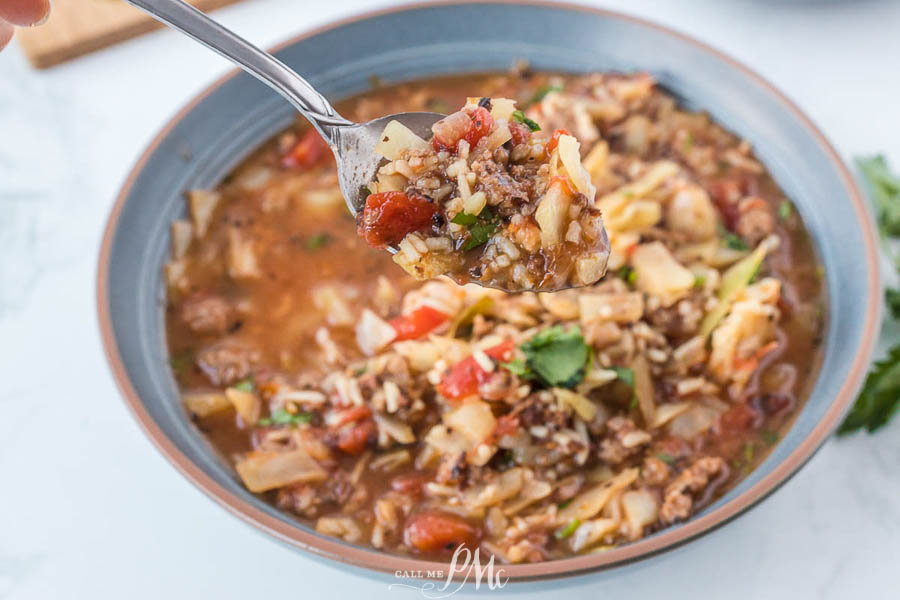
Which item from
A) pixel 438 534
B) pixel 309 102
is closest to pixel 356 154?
pixel 309 102

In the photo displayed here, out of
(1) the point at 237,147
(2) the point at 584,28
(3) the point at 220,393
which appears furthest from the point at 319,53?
(3) the point at 220,393

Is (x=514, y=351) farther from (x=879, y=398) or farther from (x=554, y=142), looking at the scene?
(x=879, y=398)

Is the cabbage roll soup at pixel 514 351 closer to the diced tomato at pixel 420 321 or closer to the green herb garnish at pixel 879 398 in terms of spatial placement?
the diced tomato at pixel 420 321

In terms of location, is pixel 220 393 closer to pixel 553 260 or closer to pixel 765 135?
pixel 553 260

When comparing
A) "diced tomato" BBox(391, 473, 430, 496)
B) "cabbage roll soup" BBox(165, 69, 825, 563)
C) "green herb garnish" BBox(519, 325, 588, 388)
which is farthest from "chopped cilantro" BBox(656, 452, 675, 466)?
"diced tomato" BBox(391, 473, 430, 496)

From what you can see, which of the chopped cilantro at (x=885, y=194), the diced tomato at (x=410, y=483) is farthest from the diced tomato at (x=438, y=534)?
the chopped cilantro at (x=885, y=194)

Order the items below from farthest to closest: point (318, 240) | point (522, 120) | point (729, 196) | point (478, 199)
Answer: point (318, 240) → point (729, 196) → point (522, 120) → point (478, 199)
